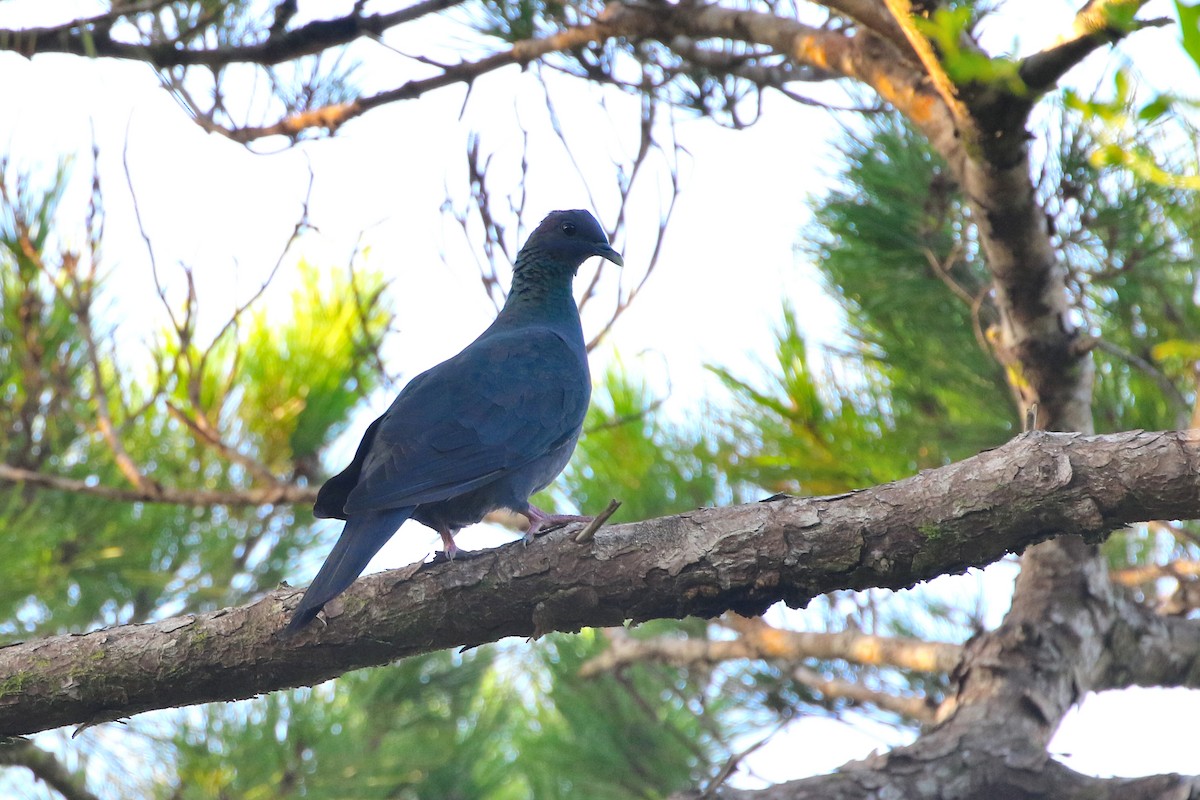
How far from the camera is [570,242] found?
414 cm

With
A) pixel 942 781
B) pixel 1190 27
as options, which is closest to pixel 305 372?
pixel 942 781

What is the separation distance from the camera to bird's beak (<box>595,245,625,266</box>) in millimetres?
4031

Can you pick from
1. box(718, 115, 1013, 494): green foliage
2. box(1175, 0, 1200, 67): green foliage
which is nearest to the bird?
box(718, 115, 1013, 494): green foliage

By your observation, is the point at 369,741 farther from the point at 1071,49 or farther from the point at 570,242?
the point at 1071,49

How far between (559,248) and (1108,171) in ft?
5.68

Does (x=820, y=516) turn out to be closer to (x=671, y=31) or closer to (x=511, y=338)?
(x=511, y=338)

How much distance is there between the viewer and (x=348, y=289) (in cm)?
477

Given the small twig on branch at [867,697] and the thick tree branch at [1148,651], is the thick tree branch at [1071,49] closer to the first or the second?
the thick tree branch at [1148,651]

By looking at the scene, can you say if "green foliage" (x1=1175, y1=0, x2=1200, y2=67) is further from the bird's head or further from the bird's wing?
the bird's head

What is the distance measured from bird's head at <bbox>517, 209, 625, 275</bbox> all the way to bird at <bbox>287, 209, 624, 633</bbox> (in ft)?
0.26

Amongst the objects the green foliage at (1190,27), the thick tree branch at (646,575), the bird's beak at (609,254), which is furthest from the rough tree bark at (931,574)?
the bird's beak at (609,254)

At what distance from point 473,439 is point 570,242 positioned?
3.78ft

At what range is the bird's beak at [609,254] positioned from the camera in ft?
13.2

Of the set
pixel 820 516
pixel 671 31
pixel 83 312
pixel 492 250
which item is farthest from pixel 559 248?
pixel 820 516
